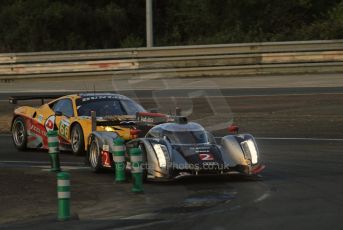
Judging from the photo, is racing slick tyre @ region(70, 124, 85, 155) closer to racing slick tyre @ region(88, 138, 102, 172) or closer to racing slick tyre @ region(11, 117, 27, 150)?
racing slick tyre @ region(11, 117, 27, 150)

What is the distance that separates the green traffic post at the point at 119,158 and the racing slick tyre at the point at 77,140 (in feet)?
11.9

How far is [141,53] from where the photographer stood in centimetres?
3095

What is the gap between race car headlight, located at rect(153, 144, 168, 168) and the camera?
44.5 feet

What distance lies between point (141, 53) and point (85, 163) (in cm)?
1518

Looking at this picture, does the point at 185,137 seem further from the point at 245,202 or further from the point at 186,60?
the point at 186,60

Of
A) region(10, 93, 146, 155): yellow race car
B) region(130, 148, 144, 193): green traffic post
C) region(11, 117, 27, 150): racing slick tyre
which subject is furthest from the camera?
region(11, 117, 27, 150): racing slick tyre

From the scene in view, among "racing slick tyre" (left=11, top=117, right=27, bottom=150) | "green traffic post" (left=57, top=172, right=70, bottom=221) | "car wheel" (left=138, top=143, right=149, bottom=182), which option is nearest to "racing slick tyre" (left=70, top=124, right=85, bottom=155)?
"racing slick tyre" (left=11, top=117, right=27, bottom=150)

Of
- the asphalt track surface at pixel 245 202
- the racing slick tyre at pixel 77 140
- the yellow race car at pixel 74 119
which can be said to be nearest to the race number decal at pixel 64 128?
the yellow race car at pixel 74 119

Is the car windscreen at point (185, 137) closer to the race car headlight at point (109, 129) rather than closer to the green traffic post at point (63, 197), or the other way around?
the race car headlight at point (109, 129)

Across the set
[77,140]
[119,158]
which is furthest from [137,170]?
[77,140]

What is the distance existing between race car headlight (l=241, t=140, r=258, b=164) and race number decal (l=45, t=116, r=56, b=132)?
5573 millimetres

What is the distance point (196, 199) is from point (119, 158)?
1.98 meters

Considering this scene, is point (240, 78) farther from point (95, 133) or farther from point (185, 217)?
point (185, 217)

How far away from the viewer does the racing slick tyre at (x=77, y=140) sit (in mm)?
17547
